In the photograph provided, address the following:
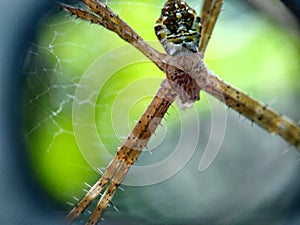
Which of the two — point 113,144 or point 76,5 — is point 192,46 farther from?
point 113,144

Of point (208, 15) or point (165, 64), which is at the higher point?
point (208, 15)

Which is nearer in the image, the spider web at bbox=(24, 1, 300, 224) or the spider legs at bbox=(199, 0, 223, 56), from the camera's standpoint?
the spider legs at bbox=(199, 0, 223, 56)

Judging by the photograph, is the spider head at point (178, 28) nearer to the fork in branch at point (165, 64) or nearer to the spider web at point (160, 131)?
the fork in branch at point (165, 64)

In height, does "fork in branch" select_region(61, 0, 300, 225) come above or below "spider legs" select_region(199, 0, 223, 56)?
below

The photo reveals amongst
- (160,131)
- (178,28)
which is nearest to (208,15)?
(178,28)

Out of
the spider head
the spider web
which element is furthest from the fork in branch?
the spider web

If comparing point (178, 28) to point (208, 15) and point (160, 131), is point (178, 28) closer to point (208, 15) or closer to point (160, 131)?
point (208, 15)

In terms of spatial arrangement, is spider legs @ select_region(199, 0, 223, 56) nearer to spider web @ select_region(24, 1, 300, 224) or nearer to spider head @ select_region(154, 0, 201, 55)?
spider head @ select_region(154, 0, 201, 55)
